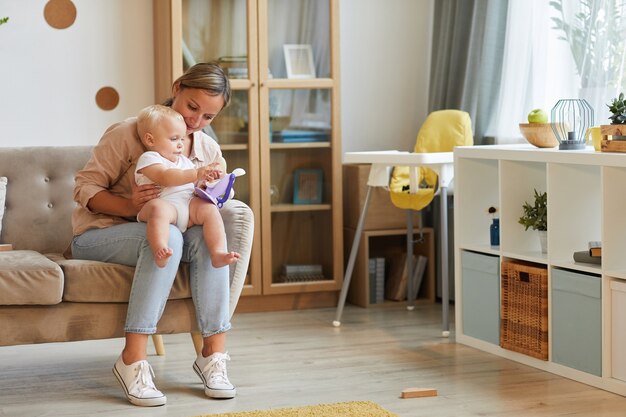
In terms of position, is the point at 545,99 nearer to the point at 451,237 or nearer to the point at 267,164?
the point at 451,237

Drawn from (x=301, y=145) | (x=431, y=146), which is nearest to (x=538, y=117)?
(x=431, y=146)

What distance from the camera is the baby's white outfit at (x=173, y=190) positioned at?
2881 millimetres

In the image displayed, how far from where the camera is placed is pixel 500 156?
11.2ft

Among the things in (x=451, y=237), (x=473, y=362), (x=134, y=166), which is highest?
(x=134, y=166)

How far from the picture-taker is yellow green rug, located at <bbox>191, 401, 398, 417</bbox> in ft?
8.81

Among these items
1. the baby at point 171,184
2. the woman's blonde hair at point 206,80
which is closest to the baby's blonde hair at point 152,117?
the baby at point 171,184

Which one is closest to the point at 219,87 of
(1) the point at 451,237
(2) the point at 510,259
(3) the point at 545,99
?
(2) the point at 510,259

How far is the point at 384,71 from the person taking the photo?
15.9 ft

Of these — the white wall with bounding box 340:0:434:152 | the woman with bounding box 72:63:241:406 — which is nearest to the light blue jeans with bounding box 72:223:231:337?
the woman with bounding box 72:63:241:406

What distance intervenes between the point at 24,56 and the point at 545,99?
2.28 m

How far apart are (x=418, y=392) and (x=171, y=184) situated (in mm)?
977

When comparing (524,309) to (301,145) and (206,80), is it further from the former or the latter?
(301,145)

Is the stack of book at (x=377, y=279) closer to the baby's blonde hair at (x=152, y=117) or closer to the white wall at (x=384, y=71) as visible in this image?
the white wall at (x=384, y=71)

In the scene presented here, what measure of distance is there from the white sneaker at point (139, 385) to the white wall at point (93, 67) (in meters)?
1.77
